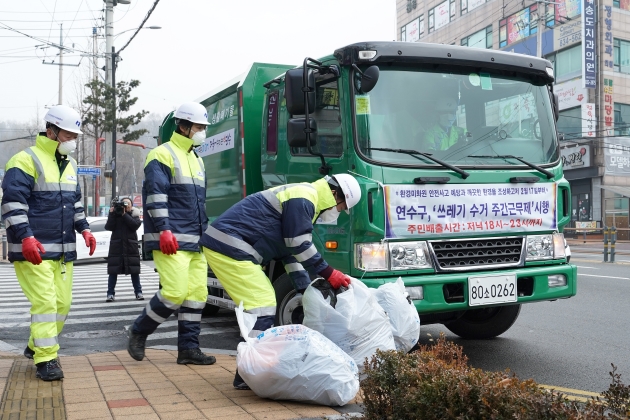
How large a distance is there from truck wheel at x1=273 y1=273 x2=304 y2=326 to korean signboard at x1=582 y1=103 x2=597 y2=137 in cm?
3038

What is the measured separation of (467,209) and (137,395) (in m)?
2.82

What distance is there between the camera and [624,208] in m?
33.4

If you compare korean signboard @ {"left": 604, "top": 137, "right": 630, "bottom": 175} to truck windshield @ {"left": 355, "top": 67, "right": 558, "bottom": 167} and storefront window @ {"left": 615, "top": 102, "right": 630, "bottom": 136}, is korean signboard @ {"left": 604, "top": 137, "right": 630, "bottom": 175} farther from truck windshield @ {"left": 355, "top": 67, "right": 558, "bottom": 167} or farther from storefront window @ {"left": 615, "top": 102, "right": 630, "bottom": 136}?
truck windshield @ {"left": 355, "top": 67, "right": 558, "bottom": 167}

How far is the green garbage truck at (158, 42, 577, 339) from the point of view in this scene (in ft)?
17.7

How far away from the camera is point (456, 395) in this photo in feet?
9.44

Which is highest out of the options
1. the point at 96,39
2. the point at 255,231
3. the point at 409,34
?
the point at 409,34

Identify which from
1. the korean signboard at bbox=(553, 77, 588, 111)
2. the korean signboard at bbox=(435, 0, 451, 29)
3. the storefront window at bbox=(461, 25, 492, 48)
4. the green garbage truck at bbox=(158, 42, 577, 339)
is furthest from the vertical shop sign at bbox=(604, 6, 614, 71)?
the green garbage truck at bbox=(158, 42, 577, 339)

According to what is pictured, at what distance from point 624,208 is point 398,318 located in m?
31.6

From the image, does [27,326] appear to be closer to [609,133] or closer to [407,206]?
[407,206]

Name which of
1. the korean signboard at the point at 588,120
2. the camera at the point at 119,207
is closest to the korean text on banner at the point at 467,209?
the camera at the point at 119,207

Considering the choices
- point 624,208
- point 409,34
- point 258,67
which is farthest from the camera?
point 409,34

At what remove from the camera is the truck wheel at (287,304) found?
5.86m

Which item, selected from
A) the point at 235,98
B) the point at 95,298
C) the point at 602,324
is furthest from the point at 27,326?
the point at 602,324

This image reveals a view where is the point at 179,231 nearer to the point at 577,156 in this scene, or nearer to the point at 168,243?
the point at 168,243
